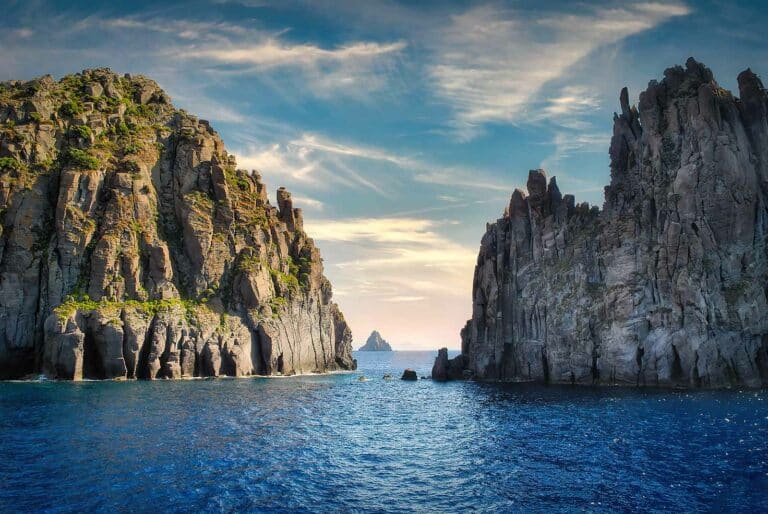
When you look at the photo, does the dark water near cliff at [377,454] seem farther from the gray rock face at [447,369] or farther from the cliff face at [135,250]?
the gray rock face at [447,369]

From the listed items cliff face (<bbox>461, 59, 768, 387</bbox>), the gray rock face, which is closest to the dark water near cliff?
cliff face (<bbox>461, 59, 768, 387</bbox>)

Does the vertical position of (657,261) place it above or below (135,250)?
below

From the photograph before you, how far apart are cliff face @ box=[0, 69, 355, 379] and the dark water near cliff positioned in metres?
28.2

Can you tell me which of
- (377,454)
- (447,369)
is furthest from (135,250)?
(377,454)

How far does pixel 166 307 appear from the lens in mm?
99562

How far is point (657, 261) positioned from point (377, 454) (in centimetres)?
7017

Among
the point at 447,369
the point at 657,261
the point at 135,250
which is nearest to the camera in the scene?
the point at 657,261

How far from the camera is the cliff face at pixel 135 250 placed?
9138 centimetres

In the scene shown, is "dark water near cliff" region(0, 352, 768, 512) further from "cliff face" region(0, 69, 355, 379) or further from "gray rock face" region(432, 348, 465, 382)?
"gray rock face" region(432, 348, 465, 382)

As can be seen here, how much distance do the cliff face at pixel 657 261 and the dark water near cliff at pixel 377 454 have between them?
50.0 feet

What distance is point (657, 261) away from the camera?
88.2m

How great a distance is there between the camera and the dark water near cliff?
28.4 meters

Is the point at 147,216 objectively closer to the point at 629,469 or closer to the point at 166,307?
the point at 166,307

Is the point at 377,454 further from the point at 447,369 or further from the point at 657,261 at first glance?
the point at 447,369
